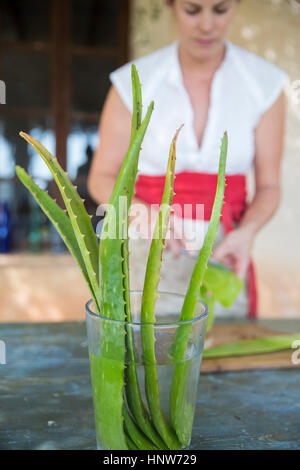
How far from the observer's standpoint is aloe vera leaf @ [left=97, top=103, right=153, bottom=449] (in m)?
0.32

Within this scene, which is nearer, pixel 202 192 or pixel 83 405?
pixel 83 405

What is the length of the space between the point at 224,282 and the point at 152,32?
1.88 m

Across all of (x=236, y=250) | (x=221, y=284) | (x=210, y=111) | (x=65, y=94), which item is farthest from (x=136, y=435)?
(x=65, y=94)

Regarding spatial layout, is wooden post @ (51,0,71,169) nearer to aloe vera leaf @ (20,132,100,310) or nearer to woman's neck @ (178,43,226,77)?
woman's neck @ (178,43,226,77)

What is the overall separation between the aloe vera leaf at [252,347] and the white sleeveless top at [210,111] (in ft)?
1.81

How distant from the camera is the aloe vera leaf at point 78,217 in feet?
1.12

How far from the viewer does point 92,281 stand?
368mm

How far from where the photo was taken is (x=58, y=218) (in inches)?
15.1

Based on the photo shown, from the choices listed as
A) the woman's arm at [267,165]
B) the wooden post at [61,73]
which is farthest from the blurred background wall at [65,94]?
the woman's arm at [267,165]

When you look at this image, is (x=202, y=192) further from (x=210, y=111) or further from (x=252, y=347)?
(x=252, y=347)

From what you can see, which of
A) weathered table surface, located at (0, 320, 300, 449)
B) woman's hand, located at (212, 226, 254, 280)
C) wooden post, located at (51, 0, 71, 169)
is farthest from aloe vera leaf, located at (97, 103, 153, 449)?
wooden post, located at (51, 0, 71, 169)

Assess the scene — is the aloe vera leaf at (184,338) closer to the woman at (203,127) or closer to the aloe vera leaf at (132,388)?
the aloe vera leaf at (132,388)

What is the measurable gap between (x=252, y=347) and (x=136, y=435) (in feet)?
1.27
